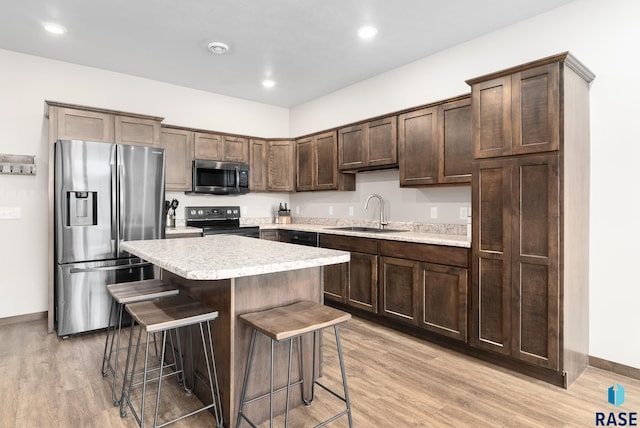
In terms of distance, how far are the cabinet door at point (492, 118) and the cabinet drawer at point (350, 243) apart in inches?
52.1

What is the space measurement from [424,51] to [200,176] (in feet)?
9.86

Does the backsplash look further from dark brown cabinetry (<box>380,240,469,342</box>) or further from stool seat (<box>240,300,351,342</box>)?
stool seat (<box>240,300,351,342</box>)

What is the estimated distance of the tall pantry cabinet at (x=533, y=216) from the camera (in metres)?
2.39

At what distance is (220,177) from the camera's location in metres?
4.86

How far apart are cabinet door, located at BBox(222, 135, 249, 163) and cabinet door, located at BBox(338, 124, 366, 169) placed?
143 cm

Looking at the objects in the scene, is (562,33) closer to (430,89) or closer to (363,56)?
(430,89)

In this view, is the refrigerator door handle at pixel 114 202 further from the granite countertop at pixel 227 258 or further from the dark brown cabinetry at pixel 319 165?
the dark brown cabinetry at pixel 319 165

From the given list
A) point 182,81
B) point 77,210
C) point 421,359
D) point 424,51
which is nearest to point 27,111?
point 77,210

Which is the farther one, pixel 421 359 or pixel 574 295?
pixel 421 359

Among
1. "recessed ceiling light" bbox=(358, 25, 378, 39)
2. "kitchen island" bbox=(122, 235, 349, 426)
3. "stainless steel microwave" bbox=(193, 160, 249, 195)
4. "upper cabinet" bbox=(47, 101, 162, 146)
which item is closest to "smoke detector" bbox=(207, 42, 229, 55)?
"upper cabinet" bbox=(47, 101, 162, 146)

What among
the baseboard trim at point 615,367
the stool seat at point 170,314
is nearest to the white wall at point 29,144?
the stool seat at point 170,314

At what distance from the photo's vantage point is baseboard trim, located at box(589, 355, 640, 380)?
8.29 ft

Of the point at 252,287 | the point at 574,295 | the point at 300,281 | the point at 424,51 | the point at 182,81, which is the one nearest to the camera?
the point at 252,287

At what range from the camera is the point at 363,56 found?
3.83 m
